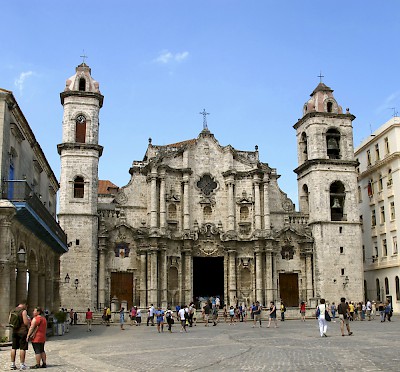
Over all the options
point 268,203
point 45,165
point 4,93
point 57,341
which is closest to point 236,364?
point 57,341

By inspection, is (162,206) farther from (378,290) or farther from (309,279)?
(378,290)

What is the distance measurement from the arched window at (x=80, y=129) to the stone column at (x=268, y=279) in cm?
1638

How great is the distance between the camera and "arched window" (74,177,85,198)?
4258 centimetres

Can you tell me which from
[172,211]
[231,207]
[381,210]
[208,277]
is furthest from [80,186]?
[381,210]

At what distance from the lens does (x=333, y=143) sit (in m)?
48.3

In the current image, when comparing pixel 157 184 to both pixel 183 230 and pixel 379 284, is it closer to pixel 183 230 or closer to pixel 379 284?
pixel 183 230

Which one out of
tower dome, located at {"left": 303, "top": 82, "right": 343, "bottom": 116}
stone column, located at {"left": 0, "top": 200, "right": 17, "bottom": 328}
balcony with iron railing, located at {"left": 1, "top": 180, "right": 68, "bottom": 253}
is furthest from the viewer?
tower dome, located at {"left": 303, "top": 82, "right": 343, "bottom": 116}

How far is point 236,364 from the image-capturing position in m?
14.4

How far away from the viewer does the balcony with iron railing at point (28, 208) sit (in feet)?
72.1

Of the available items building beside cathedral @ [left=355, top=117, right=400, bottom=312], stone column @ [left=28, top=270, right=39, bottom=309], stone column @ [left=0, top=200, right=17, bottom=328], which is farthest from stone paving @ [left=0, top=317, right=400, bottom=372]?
building beside cathedral @ [left=355, top=117, right=400, bottom=312]

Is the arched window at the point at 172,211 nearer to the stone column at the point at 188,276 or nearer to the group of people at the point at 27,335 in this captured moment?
the stone column at the point at 188,276

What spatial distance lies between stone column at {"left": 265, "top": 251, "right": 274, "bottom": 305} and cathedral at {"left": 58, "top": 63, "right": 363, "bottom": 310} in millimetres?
76

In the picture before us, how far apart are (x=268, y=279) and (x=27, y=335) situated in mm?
31723

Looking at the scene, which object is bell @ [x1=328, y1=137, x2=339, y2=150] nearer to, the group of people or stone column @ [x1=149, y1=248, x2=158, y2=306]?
stone column @ [x1=149, y1=248, x2=158, y2=306]
